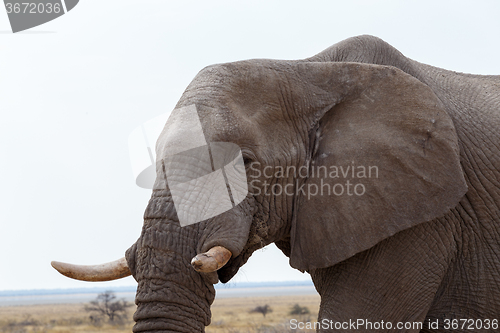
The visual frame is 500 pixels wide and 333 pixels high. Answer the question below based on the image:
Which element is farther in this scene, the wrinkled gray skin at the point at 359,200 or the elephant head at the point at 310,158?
the wrinkled gray skin at the point at 359,200

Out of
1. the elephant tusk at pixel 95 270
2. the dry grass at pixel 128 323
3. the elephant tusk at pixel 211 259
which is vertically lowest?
the dry grass at pixel 128 323

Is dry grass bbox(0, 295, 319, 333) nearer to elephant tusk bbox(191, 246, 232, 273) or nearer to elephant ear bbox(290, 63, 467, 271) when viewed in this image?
elephant ear bbox(290, 63, 467, 271)

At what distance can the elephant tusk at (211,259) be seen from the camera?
11.0 feet

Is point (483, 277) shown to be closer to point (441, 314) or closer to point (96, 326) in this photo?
point (441, 314)

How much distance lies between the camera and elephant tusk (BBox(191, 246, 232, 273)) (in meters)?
3.35

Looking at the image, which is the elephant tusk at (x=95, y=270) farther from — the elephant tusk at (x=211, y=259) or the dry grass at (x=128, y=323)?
the dry grass at (x=128, y=323)

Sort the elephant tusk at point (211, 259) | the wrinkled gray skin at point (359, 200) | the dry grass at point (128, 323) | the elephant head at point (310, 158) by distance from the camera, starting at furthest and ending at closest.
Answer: the dry grass at point (128, 323)
the wrinkled gray skin at point (359, 200)
the elephant head at point (310, 158)
the elephant tusk at point (211, 259)

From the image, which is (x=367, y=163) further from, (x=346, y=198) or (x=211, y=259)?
(x=211, y=259)

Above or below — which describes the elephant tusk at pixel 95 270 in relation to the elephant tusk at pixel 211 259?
below

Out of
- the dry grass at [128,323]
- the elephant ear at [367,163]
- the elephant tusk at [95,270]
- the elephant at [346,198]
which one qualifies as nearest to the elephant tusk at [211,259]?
the elephant at [346,198]

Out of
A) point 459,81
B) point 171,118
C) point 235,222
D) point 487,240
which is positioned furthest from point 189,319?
point 459,81

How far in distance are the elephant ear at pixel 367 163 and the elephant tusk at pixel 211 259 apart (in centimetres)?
68

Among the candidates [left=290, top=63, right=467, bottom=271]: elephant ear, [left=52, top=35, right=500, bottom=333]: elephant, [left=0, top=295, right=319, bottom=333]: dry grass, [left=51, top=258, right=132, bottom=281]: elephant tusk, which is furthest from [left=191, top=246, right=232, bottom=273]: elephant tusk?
[left=0, top=295, right=319, bottom=333]: dry grass

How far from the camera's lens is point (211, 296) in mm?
3740
